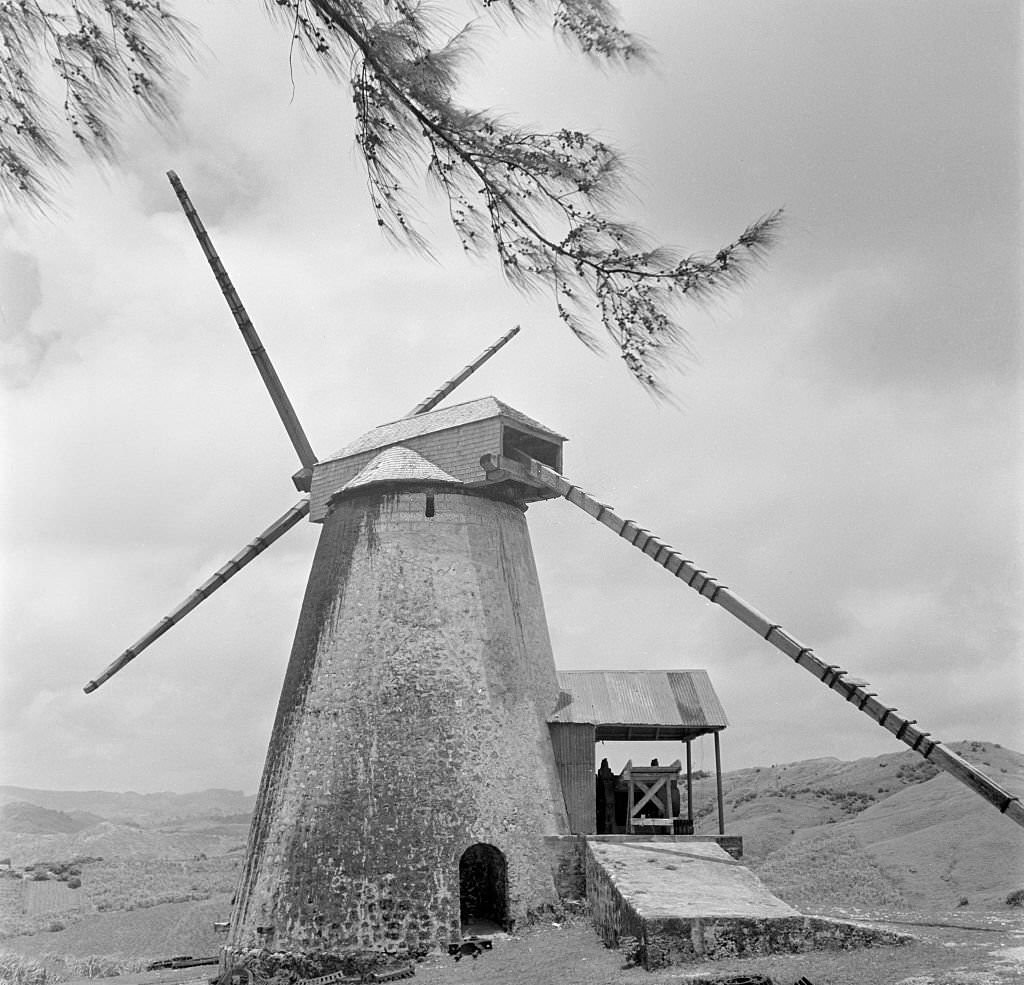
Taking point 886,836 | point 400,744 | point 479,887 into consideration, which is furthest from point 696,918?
point 886,836

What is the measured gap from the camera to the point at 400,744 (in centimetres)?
1529

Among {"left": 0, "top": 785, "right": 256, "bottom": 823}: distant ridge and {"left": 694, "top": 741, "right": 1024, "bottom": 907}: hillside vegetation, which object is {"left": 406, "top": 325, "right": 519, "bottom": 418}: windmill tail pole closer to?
{"left": 694, "top": 741, "right": 1024, "bottom": 907}: hillside vegetation

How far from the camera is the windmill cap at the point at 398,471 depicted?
17.1 meters

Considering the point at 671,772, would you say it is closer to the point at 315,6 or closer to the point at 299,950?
the point at 299,950

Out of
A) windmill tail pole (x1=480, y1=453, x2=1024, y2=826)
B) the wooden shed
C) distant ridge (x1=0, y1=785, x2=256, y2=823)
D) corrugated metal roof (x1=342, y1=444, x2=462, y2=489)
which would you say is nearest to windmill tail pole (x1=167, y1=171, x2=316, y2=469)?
corrugated metal roof (x1=342, y1=444, x2=462, y2=489)

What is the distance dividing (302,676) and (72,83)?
42.4ft

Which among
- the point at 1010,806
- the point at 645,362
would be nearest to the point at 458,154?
the point at 645,362

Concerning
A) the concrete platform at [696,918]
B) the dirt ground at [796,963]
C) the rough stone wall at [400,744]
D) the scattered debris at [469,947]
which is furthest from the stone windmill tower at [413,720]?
the concrete platform at [696,918]

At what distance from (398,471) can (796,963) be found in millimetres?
9741

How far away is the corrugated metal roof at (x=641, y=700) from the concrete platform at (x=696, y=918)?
10.6ft

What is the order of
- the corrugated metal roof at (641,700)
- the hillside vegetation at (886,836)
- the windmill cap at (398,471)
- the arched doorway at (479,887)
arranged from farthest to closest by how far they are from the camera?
the hillside vegetation at (886,836) < the corrugated metal roof at (641,700) < the windmill cap at (398,471) < the arched doorway at (479,887)

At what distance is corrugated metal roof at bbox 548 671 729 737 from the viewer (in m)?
17.5

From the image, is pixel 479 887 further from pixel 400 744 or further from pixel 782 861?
pixel 782 861

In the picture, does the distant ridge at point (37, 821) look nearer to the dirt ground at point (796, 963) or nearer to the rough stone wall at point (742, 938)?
the dirt ground at point (796, 963)
